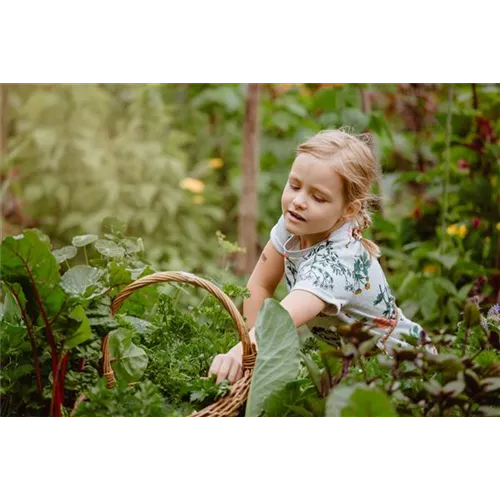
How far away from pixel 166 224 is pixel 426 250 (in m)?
2.18

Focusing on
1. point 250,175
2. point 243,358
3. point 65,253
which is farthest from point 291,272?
point 250,175

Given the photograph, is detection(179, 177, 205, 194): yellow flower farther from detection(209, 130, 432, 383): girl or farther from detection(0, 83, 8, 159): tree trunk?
detection(209, 130, 432, 383): girl

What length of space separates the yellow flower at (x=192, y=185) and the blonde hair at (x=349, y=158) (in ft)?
9.01

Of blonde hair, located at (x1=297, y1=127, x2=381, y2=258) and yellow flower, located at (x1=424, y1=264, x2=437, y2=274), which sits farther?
yellow flower, located at (x1=424, y1=264, x2=437, y2=274)

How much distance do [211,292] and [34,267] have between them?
1.00ft

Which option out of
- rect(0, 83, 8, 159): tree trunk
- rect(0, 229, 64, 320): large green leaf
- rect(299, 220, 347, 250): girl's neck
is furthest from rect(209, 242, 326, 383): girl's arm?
rect(0, 83, 8, 159): tree trunk

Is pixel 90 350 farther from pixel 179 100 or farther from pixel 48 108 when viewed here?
pixel 179 100

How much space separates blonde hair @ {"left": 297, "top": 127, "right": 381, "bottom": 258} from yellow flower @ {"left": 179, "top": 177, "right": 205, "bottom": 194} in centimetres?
275

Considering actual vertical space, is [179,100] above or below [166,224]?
above

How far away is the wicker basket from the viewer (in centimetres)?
128

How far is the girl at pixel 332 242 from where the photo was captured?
1.49 m

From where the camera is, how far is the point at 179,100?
16.8ft

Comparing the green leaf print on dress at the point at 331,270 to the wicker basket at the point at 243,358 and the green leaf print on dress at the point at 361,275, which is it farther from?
the wicker basket at the point at 243,358
